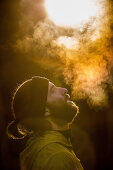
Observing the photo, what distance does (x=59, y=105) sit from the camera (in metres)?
1.92

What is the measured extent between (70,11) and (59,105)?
1752 mm

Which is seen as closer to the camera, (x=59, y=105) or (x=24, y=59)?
(x=59, y=105)

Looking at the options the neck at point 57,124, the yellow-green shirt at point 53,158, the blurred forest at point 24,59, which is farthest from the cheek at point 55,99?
the blurred forest at point 24,59

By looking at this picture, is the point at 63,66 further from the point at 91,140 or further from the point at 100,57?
the point at 91,140

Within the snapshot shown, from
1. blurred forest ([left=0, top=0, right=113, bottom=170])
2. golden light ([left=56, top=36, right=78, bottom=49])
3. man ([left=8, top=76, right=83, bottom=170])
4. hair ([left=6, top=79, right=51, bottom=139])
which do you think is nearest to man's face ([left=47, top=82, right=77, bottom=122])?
man ([left=8, top=76, right=83, bottom=170])

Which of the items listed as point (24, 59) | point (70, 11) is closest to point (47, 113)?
point (24, 59)

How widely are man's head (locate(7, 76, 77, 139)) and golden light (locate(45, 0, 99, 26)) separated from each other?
4.83 feet

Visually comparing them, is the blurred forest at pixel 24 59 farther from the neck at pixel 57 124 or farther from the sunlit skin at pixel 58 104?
the neck at pixel 57 124

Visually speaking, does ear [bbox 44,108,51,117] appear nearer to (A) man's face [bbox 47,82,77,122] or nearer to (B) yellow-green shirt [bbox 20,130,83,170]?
(A) man's face [bbox 47,82,77,122]

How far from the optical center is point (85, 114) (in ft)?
12.1

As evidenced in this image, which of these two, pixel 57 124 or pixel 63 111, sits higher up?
pixel 63 111

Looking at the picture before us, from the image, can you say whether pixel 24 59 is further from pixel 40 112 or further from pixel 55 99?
pixel 40 112

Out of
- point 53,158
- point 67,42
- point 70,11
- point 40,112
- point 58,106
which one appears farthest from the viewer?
point 67,42

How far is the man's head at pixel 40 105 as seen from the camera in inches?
69.4
